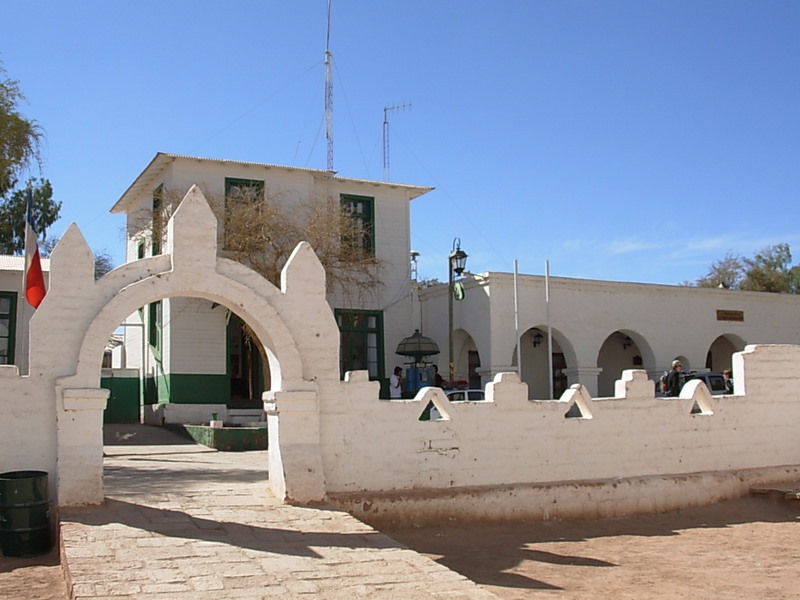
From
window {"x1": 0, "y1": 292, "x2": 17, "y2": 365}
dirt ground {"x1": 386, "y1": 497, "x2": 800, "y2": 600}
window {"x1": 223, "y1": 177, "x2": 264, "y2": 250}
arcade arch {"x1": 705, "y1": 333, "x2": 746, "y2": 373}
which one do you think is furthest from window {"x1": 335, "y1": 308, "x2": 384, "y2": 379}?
dirt ground {"x1": 386, "y1": 497, "x2": 800, "y2": 600}

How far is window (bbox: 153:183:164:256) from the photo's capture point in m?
19.7

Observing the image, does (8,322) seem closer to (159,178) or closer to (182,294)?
(159,178)

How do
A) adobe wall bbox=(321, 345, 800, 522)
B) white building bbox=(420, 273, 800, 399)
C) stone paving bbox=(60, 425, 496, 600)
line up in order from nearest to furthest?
stone paving bbox=(60, 425, 496, 600) → adobe wall bbox=(321, 345, 800, 522) → white building bbox=(420, 273, 800, 399)

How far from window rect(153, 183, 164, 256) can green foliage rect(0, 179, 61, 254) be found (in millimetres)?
9581

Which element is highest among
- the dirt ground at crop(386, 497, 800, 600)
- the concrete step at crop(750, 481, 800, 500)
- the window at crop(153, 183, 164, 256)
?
the window at crop(153, 183, 164, 256)

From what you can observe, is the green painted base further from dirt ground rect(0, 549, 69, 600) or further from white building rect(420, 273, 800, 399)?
dirt ground rect(0, 549, 69, 600)

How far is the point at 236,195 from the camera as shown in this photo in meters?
20.4

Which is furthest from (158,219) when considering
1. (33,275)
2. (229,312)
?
(33,275)

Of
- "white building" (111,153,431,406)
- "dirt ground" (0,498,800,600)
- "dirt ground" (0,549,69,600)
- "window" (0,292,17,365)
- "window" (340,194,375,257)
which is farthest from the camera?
"window" (340,194,375,257)

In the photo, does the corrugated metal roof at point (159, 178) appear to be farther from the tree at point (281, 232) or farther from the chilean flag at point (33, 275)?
the chilean flag at point (33, 275)

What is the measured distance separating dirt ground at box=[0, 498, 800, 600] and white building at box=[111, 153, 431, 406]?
10.1 m

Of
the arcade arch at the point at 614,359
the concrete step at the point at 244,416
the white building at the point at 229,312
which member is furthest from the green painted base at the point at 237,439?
the arcade arch at the point at 614,359

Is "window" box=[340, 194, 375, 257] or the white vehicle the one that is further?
"window" box=[340, 194, 375, 257]

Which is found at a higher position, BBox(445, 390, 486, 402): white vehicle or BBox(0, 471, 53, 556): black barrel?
BBox(445, 390, 486, 402): white vehicle
